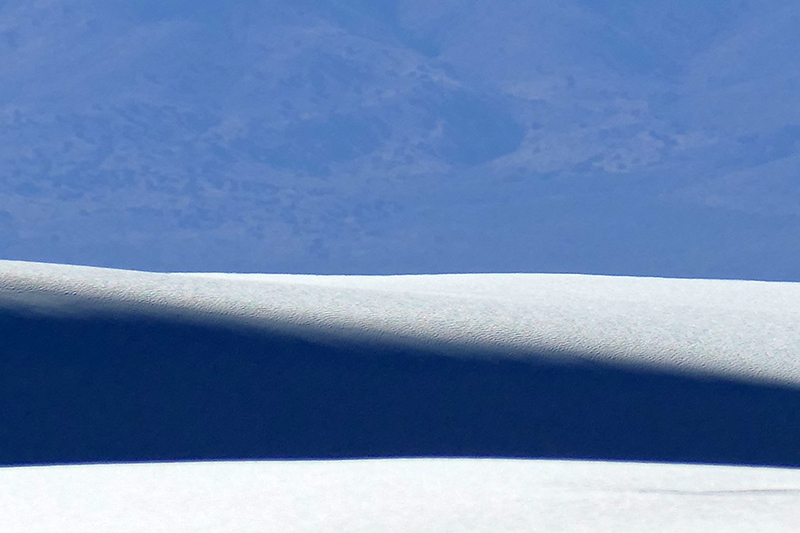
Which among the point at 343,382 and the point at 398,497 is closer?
the point at 398,497

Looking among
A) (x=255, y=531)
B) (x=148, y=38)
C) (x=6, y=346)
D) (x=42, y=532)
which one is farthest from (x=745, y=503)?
(x=148, y=38)

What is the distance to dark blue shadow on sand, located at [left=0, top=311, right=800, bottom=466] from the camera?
173 cm

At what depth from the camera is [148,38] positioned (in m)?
17.3

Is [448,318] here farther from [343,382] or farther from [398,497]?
[398,497]

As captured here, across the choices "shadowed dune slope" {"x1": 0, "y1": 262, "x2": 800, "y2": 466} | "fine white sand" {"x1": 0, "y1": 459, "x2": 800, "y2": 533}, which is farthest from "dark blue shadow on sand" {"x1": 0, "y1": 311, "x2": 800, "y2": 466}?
"fine white sand" {"x1": 0, "y1": 459, "x2": 800, "y2": 533}

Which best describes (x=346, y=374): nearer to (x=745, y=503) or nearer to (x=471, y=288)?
(x=745, y=503)

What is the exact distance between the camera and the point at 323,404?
181cm

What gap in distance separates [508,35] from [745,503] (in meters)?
17.2

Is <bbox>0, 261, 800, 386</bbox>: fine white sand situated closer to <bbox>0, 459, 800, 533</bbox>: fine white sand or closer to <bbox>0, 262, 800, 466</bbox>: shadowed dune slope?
<bbox>0, 262, 800, 466</bbox>: shadowed dune slope

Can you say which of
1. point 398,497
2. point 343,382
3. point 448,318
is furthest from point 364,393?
point 398,497

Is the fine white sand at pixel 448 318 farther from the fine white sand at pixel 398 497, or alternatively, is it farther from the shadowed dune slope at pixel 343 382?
the fine white sand at pixel 398 497

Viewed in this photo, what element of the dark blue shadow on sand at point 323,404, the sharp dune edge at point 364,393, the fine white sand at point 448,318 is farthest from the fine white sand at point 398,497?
the fine white sand at point 448,318

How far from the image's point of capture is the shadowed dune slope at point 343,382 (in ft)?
5.73

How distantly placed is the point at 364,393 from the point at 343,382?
0.04 m
